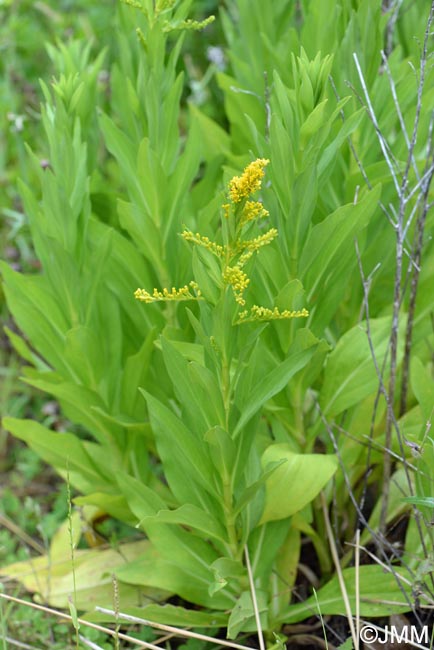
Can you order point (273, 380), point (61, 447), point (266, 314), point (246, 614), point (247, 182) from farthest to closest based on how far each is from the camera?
point (61, 447)
point (246, 614)
point (273, 380)
point (266, 314)
point (247, 182)

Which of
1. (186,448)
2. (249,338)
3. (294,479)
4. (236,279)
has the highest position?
(236,279)

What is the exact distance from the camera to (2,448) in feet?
9.39

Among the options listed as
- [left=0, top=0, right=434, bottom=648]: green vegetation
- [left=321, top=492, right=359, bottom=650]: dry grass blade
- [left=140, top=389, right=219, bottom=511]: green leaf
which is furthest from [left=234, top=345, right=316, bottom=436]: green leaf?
[left=321, top=492, right=359, bottom=650]: dry grass blade

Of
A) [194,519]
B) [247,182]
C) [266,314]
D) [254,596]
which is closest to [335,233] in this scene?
[266,314]

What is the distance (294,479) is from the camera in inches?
64.0

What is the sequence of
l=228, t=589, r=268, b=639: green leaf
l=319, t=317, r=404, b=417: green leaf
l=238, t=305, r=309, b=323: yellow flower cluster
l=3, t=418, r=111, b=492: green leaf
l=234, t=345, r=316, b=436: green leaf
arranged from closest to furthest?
l=238, t=305, r=309, b=323: yellow flower cluster < l=234, t=345, r=316, b=436: green leaf < l=228, t=589, r=268, b=639: green leaf < l=319, t=317, r=404, b=417: green leaf < l=3, t=418, r=111, b=492: green leaf

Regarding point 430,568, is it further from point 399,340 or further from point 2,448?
point 2,448

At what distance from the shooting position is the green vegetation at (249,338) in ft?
4.91

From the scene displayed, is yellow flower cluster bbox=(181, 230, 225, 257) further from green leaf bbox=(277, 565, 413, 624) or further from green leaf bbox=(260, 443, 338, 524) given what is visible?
green leaf bbox=(277, 565, 413, 624)

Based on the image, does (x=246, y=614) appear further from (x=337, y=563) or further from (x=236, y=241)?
(x=236, y=241)
